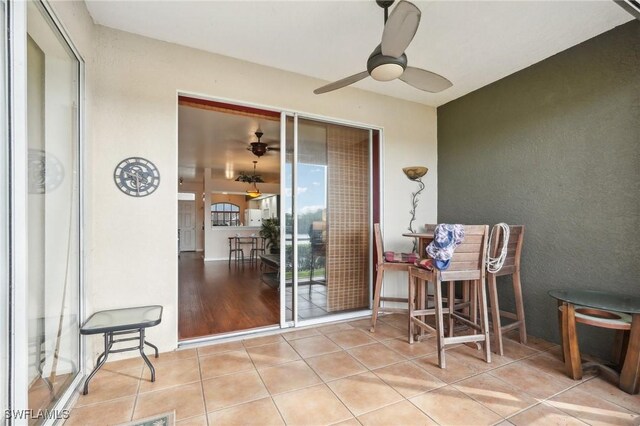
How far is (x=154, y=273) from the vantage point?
8.22ft

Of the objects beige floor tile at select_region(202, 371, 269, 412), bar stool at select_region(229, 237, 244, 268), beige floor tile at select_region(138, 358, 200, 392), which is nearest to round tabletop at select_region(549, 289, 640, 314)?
beige floor tile at select_region(202, 371, 269, 412)

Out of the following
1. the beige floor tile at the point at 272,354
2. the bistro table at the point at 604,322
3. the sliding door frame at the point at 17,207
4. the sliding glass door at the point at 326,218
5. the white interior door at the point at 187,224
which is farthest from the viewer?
the white interior door at the point at 187,224

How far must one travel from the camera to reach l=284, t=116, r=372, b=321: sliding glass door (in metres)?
3.17

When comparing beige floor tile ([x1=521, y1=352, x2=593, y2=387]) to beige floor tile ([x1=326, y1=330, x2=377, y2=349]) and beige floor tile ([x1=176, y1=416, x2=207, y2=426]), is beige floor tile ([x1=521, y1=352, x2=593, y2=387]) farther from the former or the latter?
beige floor tile ([x1=176, y1=416, x2=207, y2=426])

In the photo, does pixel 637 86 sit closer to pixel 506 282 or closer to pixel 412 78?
pixel 412 78

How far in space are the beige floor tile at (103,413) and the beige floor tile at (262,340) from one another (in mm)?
1007

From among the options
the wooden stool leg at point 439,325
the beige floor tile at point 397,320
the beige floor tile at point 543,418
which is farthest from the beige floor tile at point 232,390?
the beige floor tile at point 397,320

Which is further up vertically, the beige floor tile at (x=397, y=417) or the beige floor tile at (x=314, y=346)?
the beige floor tile at (x=397, y=417)

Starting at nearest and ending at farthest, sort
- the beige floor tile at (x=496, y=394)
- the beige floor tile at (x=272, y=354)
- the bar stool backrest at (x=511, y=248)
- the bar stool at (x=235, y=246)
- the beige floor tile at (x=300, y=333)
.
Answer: the beige floor tile at (x=496, y=394)
the beige floor tile at (x=272, y=354)
the bar stool backrest at (x=511, y=248)
the beige floor tile at (x=300, y=333)
the bar stool at (x=235, y=246)

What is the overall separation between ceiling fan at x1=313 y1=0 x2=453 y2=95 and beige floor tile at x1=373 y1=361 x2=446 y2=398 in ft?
7.17

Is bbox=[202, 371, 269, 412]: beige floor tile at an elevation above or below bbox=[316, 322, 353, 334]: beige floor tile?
above

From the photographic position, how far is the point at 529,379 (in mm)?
2131

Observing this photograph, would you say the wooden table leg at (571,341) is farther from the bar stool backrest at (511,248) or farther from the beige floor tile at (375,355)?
the beige floor tile at (375,355)

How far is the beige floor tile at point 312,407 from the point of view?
1700 millimetres
